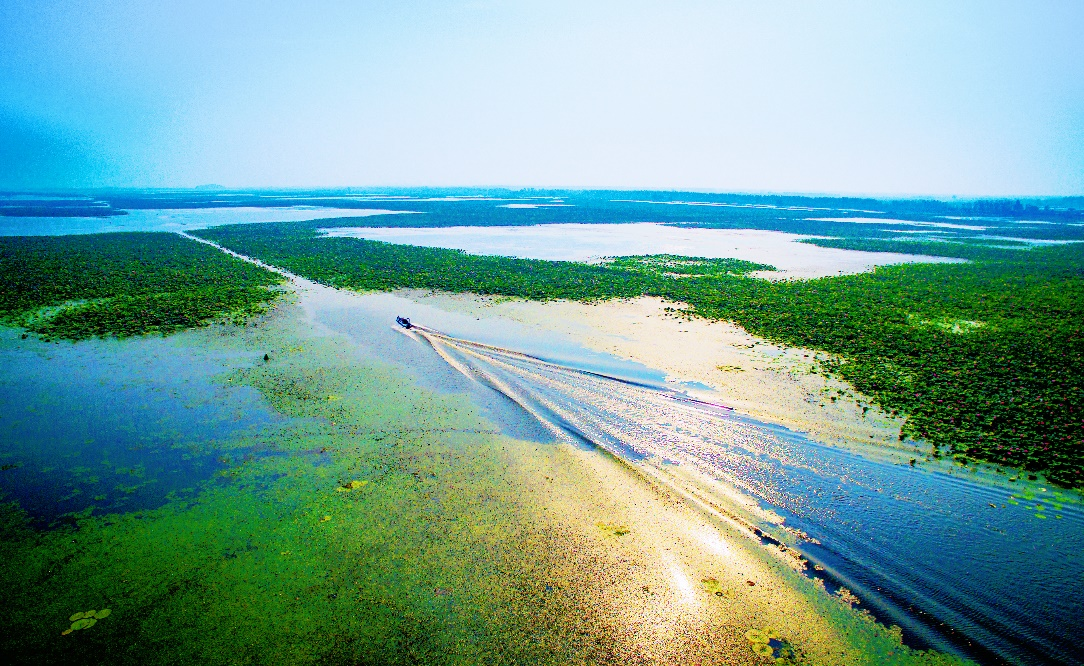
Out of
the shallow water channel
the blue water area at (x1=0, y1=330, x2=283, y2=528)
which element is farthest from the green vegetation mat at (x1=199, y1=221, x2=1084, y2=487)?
the blue water area at (x1=0, y1=330, x2=283, y2=528)

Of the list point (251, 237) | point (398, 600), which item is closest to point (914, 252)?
point (398, 600)

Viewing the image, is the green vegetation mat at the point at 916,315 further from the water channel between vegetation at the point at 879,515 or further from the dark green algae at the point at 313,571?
the dark green algae at the point at 313,571

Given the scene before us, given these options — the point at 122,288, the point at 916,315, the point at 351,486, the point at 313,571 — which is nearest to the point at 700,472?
the point at 351,486

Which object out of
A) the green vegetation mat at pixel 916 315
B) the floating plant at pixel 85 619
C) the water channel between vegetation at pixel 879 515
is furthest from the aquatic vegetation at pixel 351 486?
the green vegetation mat at pixel 916 315

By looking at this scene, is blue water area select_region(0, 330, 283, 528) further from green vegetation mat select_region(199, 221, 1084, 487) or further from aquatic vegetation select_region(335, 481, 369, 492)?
green vegetation mat select_region(199, 221, 1084, 487)

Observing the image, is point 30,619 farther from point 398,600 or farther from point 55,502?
point 398,600
